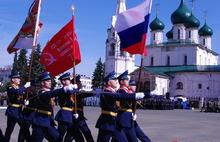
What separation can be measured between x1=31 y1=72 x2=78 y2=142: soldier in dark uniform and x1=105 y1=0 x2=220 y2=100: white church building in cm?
4816

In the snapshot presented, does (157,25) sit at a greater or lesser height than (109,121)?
greater

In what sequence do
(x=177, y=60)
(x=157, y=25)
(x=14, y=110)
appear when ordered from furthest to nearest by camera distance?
(x=157, y=25) → (x=177, y=60) → (x=14, y=110)

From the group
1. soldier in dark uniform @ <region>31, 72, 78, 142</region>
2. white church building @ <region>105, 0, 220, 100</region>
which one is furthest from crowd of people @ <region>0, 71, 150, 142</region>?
white church building @ <region>105, 0, 220, 100</region>

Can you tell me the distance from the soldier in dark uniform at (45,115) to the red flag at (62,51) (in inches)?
17.9

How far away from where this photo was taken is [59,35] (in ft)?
25.1

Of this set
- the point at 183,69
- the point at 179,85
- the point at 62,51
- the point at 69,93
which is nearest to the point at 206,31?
the point at 183,69

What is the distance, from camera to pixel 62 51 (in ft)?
24.6

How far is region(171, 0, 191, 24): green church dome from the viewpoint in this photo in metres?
61.8

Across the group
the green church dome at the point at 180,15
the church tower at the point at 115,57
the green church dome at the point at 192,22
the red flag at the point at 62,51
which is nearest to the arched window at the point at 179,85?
the church tower at the point at 115,57

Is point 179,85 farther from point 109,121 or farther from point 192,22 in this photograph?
point 109,121

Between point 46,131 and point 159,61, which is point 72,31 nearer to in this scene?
point 46,131

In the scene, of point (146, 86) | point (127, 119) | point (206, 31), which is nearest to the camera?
point (127, 119)

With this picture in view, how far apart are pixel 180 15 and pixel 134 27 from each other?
56.5 metres

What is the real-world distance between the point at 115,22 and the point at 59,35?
1289mm
